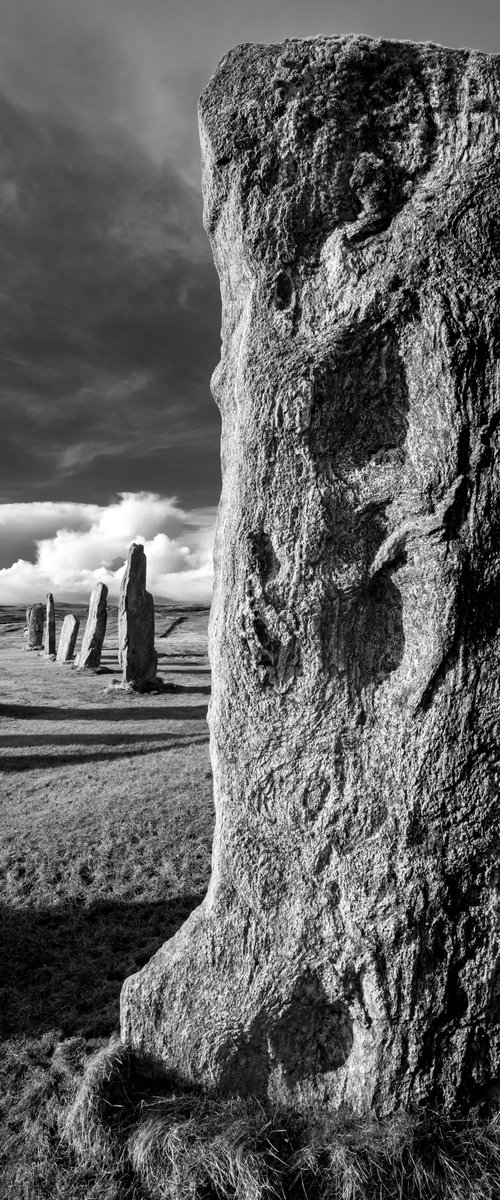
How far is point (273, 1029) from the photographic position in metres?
3.61

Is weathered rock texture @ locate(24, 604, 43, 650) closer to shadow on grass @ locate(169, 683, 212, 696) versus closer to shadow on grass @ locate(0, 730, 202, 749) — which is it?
shadow on grass @ locate(169, 683, 212, 696)

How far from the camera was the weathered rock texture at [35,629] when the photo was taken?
117 feet

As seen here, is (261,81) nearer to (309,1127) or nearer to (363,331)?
(363,331)

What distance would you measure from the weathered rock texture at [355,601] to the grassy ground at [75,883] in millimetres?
760

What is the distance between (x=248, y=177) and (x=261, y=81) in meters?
0.52

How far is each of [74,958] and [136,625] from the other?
48.6 ft

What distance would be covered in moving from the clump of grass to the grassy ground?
0.28 meters

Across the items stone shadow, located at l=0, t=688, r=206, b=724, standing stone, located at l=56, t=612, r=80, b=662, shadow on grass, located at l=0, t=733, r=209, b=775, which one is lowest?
shadow on grass, located at l=0, t=733, r=209, b=775

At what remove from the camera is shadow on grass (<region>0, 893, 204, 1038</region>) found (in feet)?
15.4

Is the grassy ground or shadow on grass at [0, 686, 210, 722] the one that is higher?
shadow on grass at [0, 686, 210, 722]

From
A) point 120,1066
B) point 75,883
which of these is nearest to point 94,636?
point 75,883

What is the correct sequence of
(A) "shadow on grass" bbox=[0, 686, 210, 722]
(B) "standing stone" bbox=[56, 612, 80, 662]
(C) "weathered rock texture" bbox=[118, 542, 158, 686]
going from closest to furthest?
1. (A) "shadow on grass" bbox=[0, 686, 210, 722]
2. (C) "weathered rock texture" bbox=[118, 542, 158, 686]
3. (B) "standing stone" bbox=[56, 612, 80, 662]

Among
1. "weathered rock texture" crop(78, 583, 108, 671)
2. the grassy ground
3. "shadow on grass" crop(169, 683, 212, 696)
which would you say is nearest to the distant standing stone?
"weathered rock texture" crop(78, 583, 108, 671)

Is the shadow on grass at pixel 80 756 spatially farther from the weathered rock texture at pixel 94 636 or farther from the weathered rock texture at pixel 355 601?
the weathered rock texture at pixel 94 636
